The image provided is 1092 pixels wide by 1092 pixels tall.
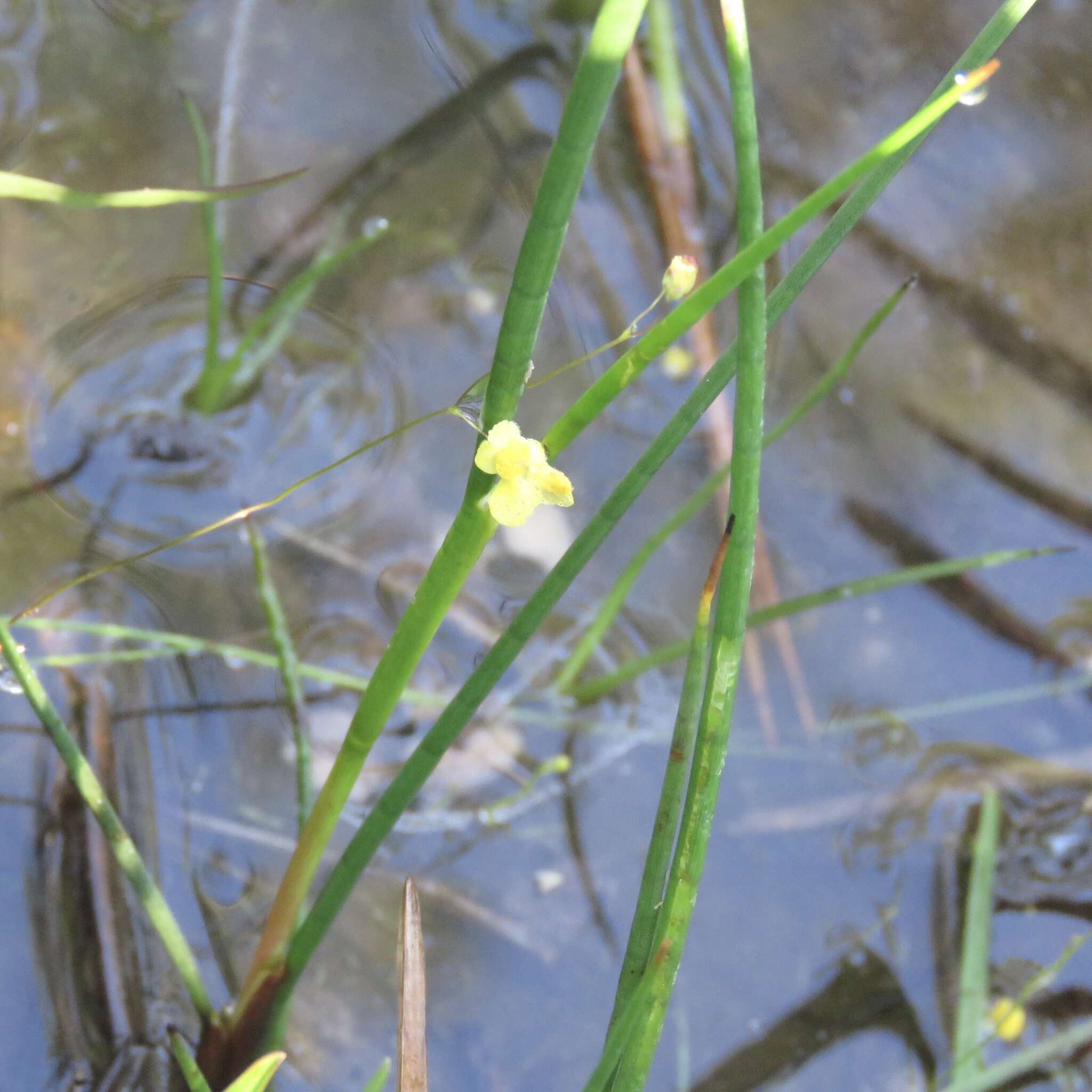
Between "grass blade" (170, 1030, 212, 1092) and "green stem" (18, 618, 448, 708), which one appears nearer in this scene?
"grass blade" (170, 1030, 212, 1092)

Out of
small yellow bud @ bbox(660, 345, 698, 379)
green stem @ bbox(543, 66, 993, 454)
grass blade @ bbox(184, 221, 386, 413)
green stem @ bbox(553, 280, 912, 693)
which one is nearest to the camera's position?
green stem @ bbox(543, 66, 993, 454)

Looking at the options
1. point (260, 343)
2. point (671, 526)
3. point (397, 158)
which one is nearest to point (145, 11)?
point (397, 158)

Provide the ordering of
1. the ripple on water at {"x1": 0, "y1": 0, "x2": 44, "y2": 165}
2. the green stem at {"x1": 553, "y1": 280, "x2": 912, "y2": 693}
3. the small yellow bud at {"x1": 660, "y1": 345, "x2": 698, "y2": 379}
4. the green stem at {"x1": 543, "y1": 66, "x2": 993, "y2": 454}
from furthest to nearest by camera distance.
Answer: the small yellow bud at {"x1": 660, "y1": 345, "x2": 698, "y2": 379} → the ripple on water at {"x1": 0, "y1": 0, "x2": 44, "y2": 165} → the green stem at {"x1": 553, "y1": 280, "x2": 912, "y2": 693} → the green stem at {"x1": 543, "y1": 66, "x2": 993, "y2": 454}

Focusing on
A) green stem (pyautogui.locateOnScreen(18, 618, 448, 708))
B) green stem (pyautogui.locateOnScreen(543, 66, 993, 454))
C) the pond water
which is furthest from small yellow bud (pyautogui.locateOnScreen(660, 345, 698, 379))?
green stem (pyautogui.locateOnScreen(543, 66, 993, 454))

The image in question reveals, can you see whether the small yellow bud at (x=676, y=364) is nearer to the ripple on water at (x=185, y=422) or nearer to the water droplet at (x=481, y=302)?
the water droplet at (x=481, y=302)

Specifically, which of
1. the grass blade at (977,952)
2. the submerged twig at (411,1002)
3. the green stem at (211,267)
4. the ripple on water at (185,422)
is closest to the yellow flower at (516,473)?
the submerged twig at (411,1002)

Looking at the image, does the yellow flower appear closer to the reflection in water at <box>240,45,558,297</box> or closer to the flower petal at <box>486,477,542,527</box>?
the flower petal at <box>486,477,542,527</box>

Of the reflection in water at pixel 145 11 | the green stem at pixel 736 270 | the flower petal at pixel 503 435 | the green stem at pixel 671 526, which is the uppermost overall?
the reflection in water at pixel 145 11

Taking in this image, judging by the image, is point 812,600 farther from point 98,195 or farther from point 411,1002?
point 98,195
